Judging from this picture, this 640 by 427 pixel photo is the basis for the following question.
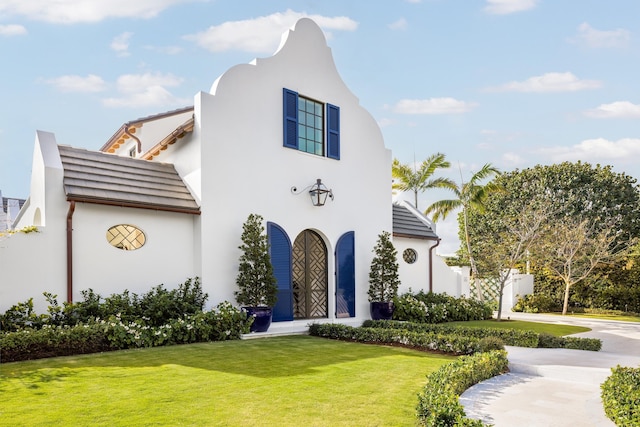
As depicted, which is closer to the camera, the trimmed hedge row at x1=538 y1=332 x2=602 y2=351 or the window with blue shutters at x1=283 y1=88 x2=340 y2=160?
the trimmed hedge row at x1=538 y1=332 x2=602 y2=351

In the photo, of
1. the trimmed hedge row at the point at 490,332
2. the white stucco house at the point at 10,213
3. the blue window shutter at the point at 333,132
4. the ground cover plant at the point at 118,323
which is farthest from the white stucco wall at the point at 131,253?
the white stucco house at the point at 10,213

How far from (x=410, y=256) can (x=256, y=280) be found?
7912 mm

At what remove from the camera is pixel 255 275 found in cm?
1205

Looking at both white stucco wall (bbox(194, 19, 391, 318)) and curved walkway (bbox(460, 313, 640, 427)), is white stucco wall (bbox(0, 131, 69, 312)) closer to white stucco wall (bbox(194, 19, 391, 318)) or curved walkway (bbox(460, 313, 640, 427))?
white stucco wall (bbox(194, 19, 391, 318))

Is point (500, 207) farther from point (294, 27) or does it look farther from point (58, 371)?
point (58, 371)

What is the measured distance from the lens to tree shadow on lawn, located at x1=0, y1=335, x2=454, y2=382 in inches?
302

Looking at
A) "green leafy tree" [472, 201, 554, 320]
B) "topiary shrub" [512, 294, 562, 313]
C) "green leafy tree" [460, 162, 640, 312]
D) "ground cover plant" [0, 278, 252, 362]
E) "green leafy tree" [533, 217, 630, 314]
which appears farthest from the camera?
"green leafy tree" [460, 162, 640, 312]

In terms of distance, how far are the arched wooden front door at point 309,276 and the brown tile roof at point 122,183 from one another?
358 cm

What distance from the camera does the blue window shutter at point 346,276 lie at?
1479 cm

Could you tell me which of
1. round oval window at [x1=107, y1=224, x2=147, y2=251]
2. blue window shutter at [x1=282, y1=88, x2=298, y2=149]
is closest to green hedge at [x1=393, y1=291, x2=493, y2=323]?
blue window shutter at [x1=282, y1=88, x2=298, y2=149]

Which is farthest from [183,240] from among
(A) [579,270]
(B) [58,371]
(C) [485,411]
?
(A) [579,270]

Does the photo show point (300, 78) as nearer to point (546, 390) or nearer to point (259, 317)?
point (259, 317)

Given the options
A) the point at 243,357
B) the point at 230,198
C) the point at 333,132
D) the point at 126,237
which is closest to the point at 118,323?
the point at 126,237

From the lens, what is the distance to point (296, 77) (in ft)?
46.8
